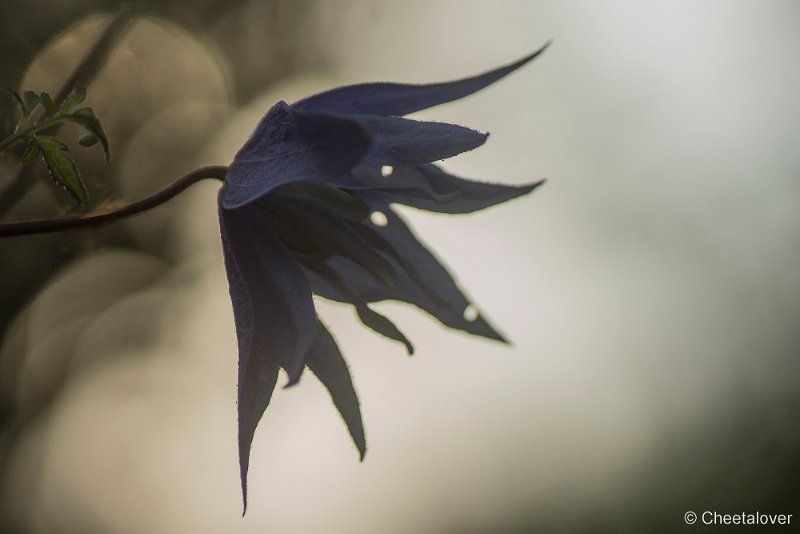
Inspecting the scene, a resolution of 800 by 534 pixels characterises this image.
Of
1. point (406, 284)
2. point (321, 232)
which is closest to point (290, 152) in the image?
point (321, 232)

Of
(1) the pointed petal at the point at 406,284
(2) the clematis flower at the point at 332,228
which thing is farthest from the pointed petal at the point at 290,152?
(1) the pointed petal at the point at 406,284

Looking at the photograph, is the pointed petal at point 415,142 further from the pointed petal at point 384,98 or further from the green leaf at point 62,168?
the green leaf at point 62,168

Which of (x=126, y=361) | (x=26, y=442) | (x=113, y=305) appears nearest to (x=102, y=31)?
(x=113, y=305)

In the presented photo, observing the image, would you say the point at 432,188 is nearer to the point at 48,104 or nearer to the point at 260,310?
the point at 260,310

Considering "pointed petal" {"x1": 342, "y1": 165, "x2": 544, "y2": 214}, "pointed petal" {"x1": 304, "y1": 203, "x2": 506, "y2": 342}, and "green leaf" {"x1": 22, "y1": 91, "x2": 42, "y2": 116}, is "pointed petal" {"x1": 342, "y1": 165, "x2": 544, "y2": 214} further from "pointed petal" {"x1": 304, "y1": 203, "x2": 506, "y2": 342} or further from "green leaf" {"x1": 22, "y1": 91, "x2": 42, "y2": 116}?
"green leaf" {"x1": 22, "y1": 91, "x2": 42, "y2": 116}

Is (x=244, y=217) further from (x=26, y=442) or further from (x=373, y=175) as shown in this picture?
(x=26, y=442)
